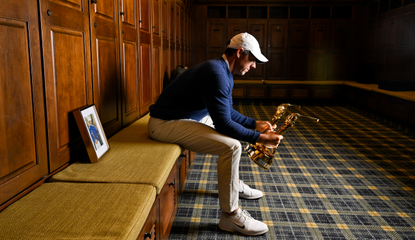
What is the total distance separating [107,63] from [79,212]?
141cm

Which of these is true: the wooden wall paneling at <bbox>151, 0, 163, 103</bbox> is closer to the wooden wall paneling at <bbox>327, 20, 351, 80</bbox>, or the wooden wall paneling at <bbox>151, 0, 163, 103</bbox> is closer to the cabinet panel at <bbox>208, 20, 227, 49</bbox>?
the cabinet panel at <bbox>208, 20, 227, 49</bbox>

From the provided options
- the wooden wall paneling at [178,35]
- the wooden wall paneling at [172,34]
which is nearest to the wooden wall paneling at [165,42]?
the wooden wall paneling at [172,34]

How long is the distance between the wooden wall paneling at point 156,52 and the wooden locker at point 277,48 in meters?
5.09

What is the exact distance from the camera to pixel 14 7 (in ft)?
4.28

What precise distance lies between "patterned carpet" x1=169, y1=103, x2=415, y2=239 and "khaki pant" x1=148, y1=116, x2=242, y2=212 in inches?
10.6

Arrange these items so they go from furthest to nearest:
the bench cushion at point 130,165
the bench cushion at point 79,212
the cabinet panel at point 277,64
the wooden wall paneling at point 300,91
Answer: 1. the cabinet panel at point 277,64
2. the wooden wall paneling at point 300,91
3. the bench cushion at point 130,165
4. the bench cushion at point 79,212

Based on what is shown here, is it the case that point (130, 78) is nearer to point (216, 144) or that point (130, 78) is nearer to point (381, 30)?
point (216, 144)

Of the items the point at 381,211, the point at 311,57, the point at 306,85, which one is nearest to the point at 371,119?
the point at 306,85

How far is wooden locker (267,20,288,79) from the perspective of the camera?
8.51m

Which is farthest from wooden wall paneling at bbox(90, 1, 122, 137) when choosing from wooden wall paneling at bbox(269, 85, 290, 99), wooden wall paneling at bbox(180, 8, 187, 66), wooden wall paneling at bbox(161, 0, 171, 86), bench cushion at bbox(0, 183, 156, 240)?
wooden wall paneling at bbox(269, 85, 290, 99)

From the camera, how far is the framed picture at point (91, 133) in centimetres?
179

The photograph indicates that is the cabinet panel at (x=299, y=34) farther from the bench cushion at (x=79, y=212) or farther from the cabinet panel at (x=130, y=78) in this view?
the bench cushion at (x=79, y=212)

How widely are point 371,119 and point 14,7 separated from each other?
5945 mm

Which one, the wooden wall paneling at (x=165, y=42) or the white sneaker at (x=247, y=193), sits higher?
the wooden wall paneling at (x=165, y=42)
